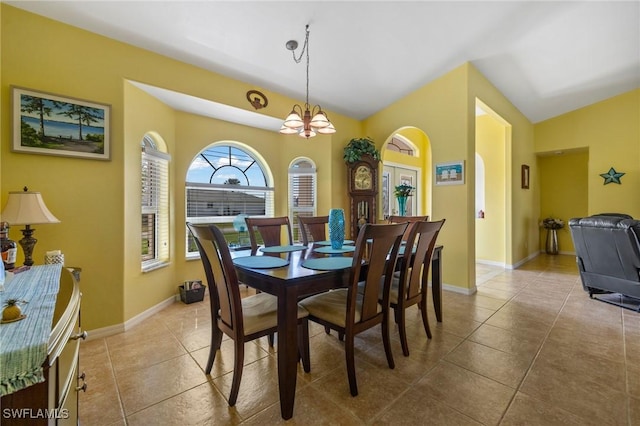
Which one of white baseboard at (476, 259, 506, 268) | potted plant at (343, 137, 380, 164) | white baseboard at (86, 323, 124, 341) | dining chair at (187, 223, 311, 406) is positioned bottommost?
white baseboard at (86, 323, 124, 341)

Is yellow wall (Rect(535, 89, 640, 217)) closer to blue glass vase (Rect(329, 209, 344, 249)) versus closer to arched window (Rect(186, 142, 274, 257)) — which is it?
blue glass vase (Rect(329, 209, 344, 249))

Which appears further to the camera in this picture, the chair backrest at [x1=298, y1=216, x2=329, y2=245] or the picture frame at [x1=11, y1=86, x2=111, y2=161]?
the chair backrest at [x1=298, y1=216, x2=329, y2=245]

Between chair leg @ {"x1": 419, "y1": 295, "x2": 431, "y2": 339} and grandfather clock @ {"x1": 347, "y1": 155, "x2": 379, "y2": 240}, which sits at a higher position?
grandfather clock @ {"x1": 347, "y1": 155, "x2": 379, "y2": 240}

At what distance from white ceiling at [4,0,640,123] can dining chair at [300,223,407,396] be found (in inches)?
84.9

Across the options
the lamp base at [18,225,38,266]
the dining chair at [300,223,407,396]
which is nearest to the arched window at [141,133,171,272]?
the lamp base at [18,225,38,266]

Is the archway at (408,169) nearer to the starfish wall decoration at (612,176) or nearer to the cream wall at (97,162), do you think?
the starfish wall decoration at (612,176)

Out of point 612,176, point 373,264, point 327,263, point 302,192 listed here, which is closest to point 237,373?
point 327,263

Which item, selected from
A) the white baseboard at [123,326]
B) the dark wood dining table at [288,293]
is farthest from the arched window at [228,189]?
the dark wood dining table at [288,293]

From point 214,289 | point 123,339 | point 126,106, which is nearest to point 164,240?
point 123,339

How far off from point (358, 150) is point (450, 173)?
53.1 inches

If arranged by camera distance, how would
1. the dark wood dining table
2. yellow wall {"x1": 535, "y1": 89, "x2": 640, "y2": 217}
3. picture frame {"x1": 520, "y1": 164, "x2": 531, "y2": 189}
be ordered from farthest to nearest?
picture frame {"x1": 520, "y1": 164, "x2": 531, "y2": 189}, yellow wall {"x1": 535, "y1": 89, "x2": 640, "y2": 217}, the dark wood dining table

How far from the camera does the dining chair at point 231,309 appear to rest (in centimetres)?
159

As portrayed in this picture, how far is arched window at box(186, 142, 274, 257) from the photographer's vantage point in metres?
3.68

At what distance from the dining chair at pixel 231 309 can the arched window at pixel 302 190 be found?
2.52 meters
